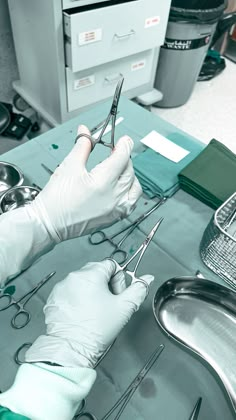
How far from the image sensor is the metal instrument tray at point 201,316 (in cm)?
63

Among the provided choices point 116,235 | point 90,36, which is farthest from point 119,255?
point 90,36

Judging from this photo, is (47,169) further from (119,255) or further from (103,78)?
(103,78)

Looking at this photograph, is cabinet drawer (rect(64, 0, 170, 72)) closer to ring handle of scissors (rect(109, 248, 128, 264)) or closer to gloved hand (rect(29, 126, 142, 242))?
gloved hand (rect(29, 126, 142, 242))

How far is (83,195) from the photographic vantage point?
65cm

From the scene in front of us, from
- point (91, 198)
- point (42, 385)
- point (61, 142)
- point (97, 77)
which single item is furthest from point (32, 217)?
point (97, 77)

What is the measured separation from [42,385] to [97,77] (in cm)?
120

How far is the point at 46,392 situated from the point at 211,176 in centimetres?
61

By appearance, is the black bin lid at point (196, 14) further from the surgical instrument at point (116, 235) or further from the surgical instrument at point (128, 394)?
the surgical instrument at point (128, 394)

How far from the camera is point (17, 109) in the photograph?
5.56 feet

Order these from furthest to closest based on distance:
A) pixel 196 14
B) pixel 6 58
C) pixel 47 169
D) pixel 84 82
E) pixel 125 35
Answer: pixel 6 58 < pixel 196 14 < pixel 84 82 < pixel 125 35 < pixel 47 169

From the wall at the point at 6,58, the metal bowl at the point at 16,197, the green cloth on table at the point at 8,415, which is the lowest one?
the wall at the point at 6,58

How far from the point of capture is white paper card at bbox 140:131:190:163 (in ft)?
3.07

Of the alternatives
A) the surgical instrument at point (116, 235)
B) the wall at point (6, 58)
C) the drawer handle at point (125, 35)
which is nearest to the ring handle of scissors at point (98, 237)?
the surgical instrument at point (116, 235)

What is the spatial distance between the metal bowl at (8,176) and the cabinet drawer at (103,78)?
579mm
